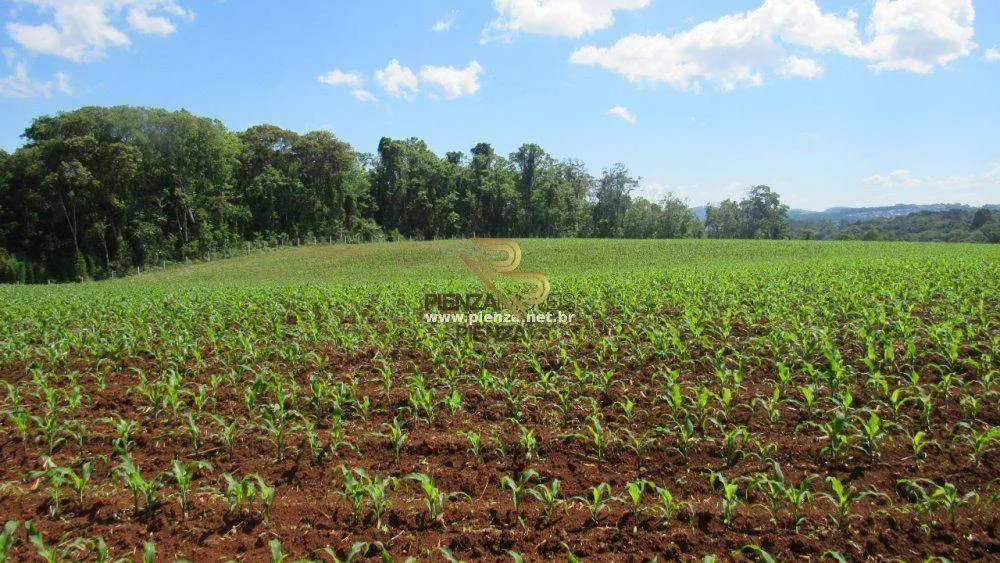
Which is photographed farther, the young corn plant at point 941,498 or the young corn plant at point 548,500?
the young corn plant at point 548,500

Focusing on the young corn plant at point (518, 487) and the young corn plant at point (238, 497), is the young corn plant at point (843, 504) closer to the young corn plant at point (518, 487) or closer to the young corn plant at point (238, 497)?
the young corn plant at point (518, 487)

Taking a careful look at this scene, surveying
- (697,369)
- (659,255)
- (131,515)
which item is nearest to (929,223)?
(659,255)

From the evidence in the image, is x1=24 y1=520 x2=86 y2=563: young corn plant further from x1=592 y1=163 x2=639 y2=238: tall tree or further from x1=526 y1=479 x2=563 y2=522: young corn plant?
x1=592 y1=163 x2=639 y2=238: tall tree

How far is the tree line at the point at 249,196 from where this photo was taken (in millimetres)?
36844

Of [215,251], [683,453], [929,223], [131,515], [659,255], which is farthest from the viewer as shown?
[929,223]

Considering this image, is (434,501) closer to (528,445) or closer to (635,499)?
(528,445)

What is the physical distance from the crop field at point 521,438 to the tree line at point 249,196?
36408 millimetres

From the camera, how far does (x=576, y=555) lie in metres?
3.30

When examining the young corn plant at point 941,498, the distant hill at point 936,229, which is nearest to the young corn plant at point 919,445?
the young corn plant at point 941,498

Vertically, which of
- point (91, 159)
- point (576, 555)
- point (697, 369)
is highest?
point (91, 159)

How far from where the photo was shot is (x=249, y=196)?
166ft

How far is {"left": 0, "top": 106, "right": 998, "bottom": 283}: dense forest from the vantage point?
3684 cm

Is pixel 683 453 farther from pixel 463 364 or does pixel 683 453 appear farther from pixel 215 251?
pixel 215 251

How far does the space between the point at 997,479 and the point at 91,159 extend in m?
47.8
